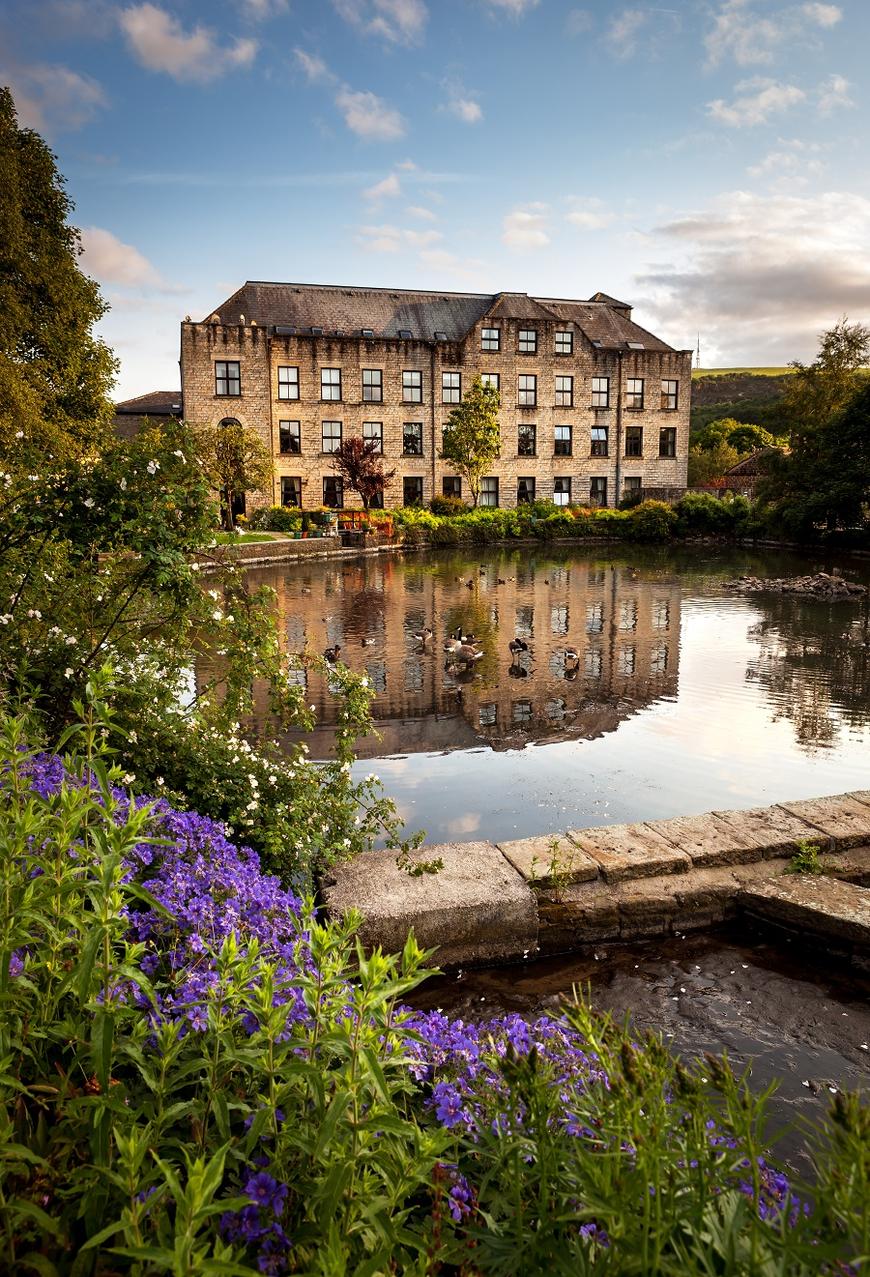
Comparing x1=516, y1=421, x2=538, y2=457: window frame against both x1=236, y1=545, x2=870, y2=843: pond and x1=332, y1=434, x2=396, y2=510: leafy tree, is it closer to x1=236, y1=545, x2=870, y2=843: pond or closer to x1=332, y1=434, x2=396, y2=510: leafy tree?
x1=332, y1=434, x2=396, y2=510: leafy tree

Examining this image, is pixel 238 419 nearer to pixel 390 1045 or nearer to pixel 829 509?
pixel 829 509

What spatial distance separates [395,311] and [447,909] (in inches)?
1680

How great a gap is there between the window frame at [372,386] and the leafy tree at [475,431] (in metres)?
4.07

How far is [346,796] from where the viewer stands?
520 centimetres

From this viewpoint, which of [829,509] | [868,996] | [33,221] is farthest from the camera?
[829,509]

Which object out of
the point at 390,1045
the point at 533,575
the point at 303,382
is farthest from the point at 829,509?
the point at 390,1045

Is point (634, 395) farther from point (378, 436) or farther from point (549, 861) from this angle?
point (549, 861)

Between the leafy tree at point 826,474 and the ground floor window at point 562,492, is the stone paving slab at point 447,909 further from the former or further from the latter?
the ground floor window at point 562,492

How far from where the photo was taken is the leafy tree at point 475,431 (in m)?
39.8

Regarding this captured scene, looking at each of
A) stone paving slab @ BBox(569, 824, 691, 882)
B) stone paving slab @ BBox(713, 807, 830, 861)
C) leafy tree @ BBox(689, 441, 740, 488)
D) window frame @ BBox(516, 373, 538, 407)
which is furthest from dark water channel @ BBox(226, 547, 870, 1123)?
leafy tree @ BBox(689, 441, 740, 488)

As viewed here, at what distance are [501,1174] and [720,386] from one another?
5326 inches

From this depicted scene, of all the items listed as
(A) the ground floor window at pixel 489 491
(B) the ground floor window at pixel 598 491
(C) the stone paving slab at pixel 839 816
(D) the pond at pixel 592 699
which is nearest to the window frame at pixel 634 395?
(B) the ground floor window at pixel 598 491

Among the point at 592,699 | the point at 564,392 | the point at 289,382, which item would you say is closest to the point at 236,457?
the point at 289,382

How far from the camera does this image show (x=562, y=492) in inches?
1795
